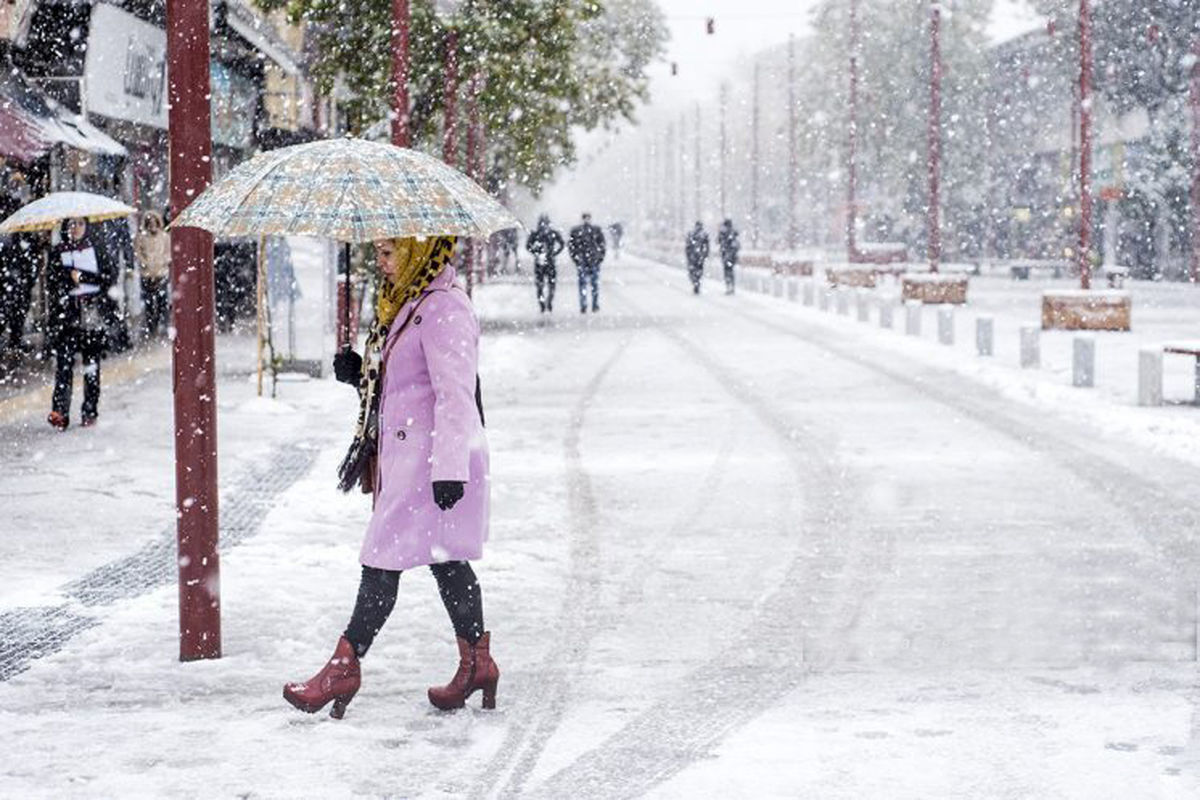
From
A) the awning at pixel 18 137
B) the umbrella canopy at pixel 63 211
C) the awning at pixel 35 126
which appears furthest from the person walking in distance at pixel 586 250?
the umbrella canopy at pixel 63 211

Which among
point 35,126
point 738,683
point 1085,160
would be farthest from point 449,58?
point 738,683

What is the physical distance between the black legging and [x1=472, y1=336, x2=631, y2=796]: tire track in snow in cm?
39

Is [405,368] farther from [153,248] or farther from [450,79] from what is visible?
[450,79]

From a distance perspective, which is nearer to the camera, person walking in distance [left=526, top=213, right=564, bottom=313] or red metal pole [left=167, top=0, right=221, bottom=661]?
red metal pole [left=167, top=0, right=221, bottom=661]

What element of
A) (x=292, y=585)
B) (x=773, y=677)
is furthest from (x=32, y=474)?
(x=773, y=677)

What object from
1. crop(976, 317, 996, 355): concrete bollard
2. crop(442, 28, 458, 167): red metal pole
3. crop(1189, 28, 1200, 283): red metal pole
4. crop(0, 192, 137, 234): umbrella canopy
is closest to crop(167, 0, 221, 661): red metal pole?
crop(0, 192, 137, 234): umbrella canopy

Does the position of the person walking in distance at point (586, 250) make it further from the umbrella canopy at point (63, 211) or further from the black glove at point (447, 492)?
the black glove at point (447, 492)

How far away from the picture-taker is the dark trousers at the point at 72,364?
1433 cm

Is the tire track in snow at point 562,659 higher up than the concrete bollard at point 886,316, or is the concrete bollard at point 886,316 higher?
the concrete bollard at point 886,316

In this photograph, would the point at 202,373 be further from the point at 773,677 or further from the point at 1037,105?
the point at 1037,105

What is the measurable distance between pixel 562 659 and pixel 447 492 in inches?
60.6

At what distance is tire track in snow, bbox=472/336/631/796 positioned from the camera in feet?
18.3

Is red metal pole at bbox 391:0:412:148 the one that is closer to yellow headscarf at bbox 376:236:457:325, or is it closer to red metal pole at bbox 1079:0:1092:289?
yellow headscarf at bbox 376:236:457:325

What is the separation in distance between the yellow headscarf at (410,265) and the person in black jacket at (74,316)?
886cm
